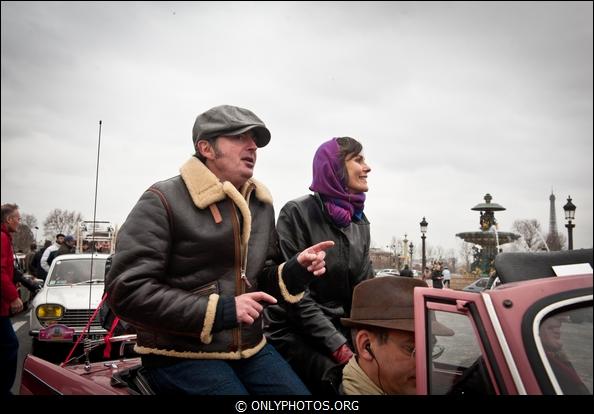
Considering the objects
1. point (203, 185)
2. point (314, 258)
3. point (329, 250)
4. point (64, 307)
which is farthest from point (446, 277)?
point (203, 185)

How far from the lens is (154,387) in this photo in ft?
6.76

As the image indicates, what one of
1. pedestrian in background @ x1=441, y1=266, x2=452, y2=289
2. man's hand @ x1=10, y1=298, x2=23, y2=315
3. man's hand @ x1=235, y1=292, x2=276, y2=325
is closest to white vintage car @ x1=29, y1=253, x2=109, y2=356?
man's hand @ x1=10, y1=298, x2=23, y2=315

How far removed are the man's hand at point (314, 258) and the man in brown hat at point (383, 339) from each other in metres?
0.25

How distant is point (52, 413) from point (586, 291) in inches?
75.4

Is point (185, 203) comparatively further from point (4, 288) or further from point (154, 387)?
Result: point (4, 288)

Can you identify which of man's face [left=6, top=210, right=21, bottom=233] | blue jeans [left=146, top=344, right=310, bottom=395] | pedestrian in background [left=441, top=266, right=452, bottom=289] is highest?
man's face [left=6, top=210, right=21, bottom=233]

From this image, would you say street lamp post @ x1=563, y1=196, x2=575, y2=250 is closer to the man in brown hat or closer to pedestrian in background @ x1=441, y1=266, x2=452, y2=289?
pedestrian in background @ x1=441, y1=266, x2=452, y2=289

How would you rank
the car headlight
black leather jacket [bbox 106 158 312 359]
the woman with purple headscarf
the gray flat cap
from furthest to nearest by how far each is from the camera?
1. the car headlight
2. the woman with purple headscarf
3. the gray flat cap
4. black leather jacket [bbox 106 158 312 359]

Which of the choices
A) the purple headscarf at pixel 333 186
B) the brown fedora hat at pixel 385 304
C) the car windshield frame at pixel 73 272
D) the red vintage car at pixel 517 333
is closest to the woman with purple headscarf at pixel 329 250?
the purple headscarf at pixel 333 186

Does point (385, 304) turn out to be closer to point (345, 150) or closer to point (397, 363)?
point (397, 363)

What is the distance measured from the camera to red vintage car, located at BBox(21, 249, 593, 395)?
1.41 meters

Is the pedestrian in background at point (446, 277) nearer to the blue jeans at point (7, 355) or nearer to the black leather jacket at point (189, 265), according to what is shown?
the blue jeans at point (7, 355)

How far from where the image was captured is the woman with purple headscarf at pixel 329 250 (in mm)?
2809

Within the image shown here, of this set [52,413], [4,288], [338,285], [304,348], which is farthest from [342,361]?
[4,288]
